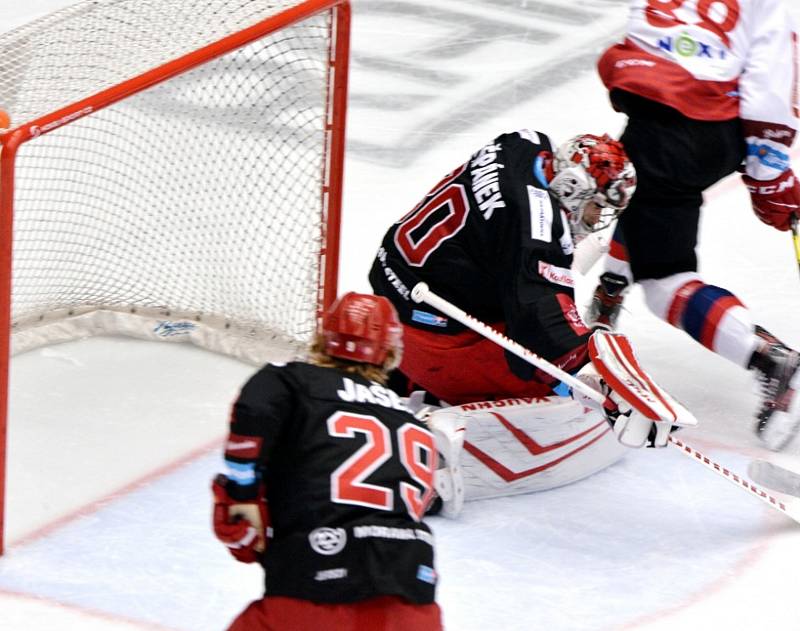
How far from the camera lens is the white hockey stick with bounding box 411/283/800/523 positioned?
3.61 meters

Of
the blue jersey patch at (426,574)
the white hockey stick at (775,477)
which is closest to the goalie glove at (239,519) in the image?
the blue jersey patch at (426,574)

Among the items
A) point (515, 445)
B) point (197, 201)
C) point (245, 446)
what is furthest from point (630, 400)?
point (197, 201)

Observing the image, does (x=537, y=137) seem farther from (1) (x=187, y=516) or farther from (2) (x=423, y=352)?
(1) (x=187, y=516)

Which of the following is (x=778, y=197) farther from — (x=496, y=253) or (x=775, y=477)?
(x=496, y=253)

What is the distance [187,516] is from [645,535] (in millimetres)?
1089

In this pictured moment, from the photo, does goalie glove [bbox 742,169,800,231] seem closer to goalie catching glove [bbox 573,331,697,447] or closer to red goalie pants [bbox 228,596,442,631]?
goalie catching glove [bbox 573,331,697,447]

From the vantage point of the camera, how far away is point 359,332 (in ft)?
8.97

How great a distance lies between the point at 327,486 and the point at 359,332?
0.28 meters

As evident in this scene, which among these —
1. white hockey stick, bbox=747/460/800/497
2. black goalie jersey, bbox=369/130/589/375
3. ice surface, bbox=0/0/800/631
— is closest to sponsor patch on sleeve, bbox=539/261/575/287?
black goalie jersey, bbox=369/130/589/375

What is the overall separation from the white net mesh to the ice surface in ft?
0.56

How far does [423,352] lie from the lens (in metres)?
3.93

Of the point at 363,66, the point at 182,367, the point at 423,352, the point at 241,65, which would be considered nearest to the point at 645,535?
the point at 423,352

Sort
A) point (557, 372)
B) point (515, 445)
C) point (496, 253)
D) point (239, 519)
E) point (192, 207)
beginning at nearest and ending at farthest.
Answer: point (239, 519)
point (557, 372)
point (496, 253)
point (515, 445)
point (192, 207)

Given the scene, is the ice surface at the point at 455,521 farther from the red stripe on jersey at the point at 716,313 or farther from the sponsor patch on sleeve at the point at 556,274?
the sponsor patch on sleeve at the point at 556,274
